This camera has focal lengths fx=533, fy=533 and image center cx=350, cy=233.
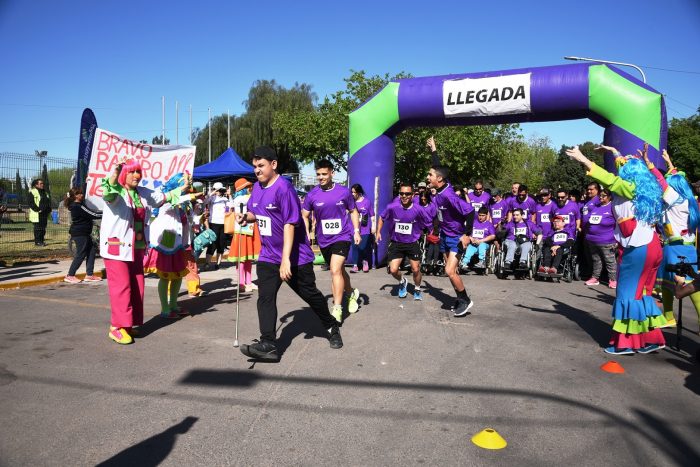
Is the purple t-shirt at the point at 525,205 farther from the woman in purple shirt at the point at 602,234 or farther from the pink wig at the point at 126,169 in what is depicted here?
the pink wig at the point at 126,169

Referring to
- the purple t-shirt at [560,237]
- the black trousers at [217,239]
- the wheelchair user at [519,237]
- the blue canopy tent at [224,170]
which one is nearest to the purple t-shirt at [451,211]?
the wheelchair user at [519,237]

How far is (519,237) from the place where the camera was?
39.1ft

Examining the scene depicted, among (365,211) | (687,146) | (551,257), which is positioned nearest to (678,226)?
(551,257)

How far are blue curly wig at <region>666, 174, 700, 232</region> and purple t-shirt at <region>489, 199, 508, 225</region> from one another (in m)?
6.94

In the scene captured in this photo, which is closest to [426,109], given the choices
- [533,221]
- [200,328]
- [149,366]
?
[533,221]

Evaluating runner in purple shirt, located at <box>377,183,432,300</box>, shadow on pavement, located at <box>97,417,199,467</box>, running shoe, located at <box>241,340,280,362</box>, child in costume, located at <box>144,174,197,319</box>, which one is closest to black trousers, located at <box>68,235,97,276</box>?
child in costume, located at <box>144,174,197,319</box>

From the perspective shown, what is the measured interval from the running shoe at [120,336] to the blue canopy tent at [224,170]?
1653cm

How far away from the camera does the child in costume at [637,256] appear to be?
5617mm

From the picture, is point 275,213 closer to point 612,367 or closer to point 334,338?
point 334,338

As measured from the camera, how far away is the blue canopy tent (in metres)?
22.4

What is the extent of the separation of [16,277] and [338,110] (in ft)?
76.7

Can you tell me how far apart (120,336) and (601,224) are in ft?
30.9

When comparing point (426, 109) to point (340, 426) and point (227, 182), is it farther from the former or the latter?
point (227, 182)

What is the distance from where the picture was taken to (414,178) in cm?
3170
